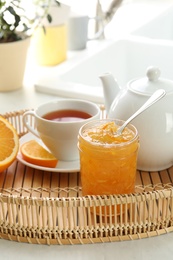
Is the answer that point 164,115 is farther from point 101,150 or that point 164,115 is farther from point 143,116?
point 101,150

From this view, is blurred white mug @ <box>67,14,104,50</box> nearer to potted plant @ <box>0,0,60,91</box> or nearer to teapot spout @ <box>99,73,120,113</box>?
potted plant @ <box>0,0,60,91</box>

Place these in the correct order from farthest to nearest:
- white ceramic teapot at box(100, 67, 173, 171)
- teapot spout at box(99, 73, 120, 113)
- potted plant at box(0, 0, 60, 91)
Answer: potted plant at box(0, 0, 60, 91) < teapot spout at box(99, 73, 120, 113) < white ceramic teapot at box(100, 67, 173, 171)

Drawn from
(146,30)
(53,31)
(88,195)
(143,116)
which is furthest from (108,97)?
(146,30)

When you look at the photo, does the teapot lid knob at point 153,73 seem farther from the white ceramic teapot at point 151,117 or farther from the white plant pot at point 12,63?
the white plant pot at point 12,63

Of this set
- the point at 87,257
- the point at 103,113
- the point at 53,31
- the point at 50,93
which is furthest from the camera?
the point at 53,31

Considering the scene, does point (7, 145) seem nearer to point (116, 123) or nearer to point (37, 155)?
point (37, 155)

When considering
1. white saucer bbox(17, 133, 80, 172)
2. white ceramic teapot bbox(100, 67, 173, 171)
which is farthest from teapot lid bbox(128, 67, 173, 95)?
white saucer bbox(17, 133, 80, 172)
